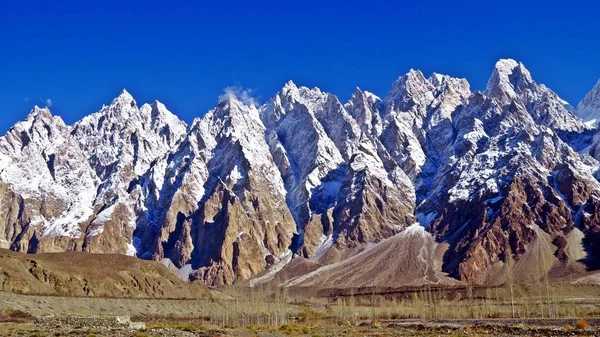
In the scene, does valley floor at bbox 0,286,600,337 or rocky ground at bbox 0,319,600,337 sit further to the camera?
valley floor at bbox 0,286,600,337

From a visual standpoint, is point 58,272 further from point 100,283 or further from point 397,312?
point 397,312

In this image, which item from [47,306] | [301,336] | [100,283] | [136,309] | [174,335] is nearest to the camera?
[174,335]

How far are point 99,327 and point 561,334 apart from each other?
5352cm

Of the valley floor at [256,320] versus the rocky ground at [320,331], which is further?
the valley floor at [256,320]

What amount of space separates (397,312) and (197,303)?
55.9 metres

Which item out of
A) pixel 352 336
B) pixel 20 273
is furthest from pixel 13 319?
pixel 20 273

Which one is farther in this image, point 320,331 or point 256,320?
point 256,320

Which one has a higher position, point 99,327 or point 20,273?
point 20,273

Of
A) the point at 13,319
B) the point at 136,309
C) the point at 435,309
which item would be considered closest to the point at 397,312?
the point at 435,309

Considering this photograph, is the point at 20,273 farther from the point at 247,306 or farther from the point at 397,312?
the point at 397,312

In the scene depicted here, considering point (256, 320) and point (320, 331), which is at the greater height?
point (256, 320)

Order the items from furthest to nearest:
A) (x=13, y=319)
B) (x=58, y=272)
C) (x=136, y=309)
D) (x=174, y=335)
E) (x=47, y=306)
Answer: (x=58, y=272) < (x=136, y=309) < (x=47, y=306) < (x=13, y=319) < (x=174, y=335)

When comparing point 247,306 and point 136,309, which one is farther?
point 247,306

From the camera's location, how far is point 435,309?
18900cm
